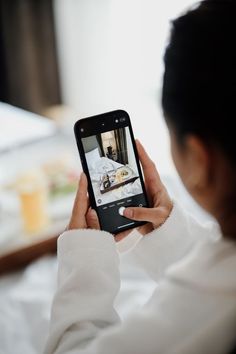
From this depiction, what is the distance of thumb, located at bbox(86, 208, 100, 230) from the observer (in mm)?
816

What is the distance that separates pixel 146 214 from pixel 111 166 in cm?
Answer: 9

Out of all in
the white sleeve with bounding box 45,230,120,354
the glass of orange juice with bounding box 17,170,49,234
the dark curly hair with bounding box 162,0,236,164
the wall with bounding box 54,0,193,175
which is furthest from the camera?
the wall with bounding box 54,0,193,175

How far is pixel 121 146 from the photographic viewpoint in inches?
32.2

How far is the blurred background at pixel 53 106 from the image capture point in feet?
3.71

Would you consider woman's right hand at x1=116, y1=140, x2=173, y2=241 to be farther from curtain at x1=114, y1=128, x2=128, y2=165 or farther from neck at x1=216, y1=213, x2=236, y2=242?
neck at x1=216, y1=213, x2=236, y2=242

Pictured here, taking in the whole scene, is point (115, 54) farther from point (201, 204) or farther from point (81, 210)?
point (201, 204)

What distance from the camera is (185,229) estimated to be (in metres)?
0.84

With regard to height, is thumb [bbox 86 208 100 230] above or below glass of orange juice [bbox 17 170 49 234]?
above

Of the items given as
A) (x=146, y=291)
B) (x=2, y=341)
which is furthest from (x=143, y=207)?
(x=2, y=341)

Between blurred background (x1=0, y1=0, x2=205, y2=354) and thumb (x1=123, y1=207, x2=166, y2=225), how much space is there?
0.10m

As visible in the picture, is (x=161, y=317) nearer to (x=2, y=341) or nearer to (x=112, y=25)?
(x=2, y=341)

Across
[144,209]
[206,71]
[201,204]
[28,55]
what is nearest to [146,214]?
[144,209]

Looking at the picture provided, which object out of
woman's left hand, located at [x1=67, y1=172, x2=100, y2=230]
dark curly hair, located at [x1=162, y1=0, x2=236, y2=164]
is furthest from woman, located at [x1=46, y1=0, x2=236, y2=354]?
woman's left hand, located at [x1=67, y1=172, x2=100, y2=230]

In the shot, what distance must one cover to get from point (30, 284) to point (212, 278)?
634 millimetres
